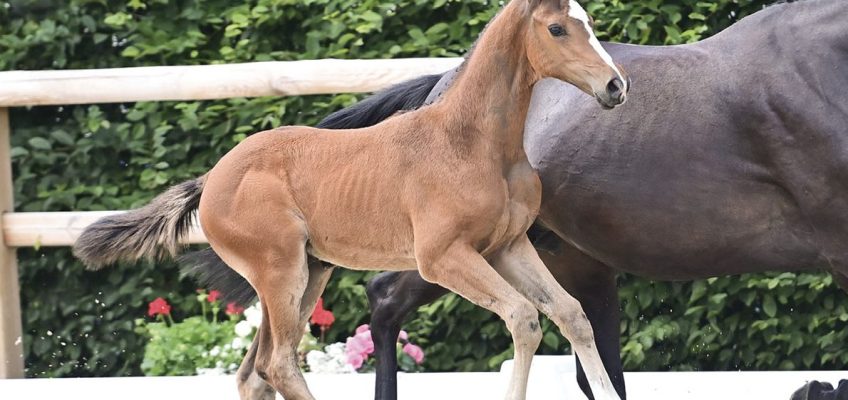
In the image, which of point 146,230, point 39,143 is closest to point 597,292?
point 146,230

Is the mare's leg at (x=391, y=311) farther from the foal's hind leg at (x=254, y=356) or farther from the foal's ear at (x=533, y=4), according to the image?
the foal's ear at (x=533, y=4)

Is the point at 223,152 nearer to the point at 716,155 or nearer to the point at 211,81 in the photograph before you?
the point at 211,81

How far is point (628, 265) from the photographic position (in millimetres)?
3578

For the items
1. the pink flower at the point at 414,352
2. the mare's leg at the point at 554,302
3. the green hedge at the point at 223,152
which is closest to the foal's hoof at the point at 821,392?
the mare's leg at the point at 554,302

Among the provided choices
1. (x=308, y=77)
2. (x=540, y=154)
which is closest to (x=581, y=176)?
(x=540, y=154)

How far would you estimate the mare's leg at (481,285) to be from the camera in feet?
9.37

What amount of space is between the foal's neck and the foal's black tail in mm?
794

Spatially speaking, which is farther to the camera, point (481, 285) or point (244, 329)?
point (244, 329)

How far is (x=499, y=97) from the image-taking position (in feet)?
9.68

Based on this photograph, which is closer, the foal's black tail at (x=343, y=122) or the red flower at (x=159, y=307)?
the foal's black tail at (x=343, y=122)

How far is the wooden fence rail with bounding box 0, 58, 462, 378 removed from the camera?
4.44 m

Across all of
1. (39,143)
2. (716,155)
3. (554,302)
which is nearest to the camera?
(554,302)

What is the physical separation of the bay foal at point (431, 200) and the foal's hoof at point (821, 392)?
93cm

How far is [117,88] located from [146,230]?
1502 mm
